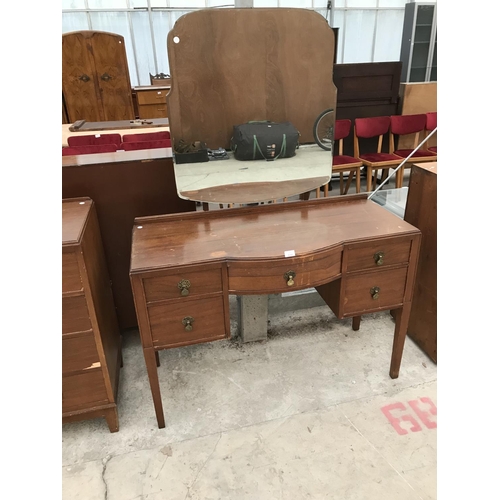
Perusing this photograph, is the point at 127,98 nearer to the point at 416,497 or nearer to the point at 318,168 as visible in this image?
the point at 318,168

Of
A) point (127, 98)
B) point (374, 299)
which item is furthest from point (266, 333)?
point (127, 98)

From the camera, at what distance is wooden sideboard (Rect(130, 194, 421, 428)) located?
1.30 m

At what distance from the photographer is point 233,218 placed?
1581mm

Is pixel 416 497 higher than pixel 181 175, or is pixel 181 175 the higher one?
pixel 181 175

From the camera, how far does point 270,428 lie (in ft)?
5.07

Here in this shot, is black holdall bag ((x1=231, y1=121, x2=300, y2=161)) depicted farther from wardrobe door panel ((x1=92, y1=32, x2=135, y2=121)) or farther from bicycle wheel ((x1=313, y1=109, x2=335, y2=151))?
wardrobe door panel ((x1=92, y1=32, x2=135, y2=121))

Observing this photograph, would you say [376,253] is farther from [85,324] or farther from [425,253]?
[85,324]

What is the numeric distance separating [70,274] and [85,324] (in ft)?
0.66

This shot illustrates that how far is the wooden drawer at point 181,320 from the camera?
1.33 m

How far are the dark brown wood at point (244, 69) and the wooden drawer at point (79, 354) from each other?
840mm

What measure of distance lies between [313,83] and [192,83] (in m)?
0.48

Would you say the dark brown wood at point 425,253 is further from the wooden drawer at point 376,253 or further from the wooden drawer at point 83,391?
the wooden drawer at point 83,391

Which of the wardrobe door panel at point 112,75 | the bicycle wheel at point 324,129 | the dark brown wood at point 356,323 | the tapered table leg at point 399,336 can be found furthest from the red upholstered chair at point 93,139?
the wardrobe door panel at point 112,75

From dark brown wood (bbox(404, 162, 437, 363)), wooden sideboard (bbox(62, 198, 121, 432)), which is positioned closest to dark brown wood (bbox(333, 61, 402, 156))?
dark brown wood (bbox(404, 162, 437, 363))
